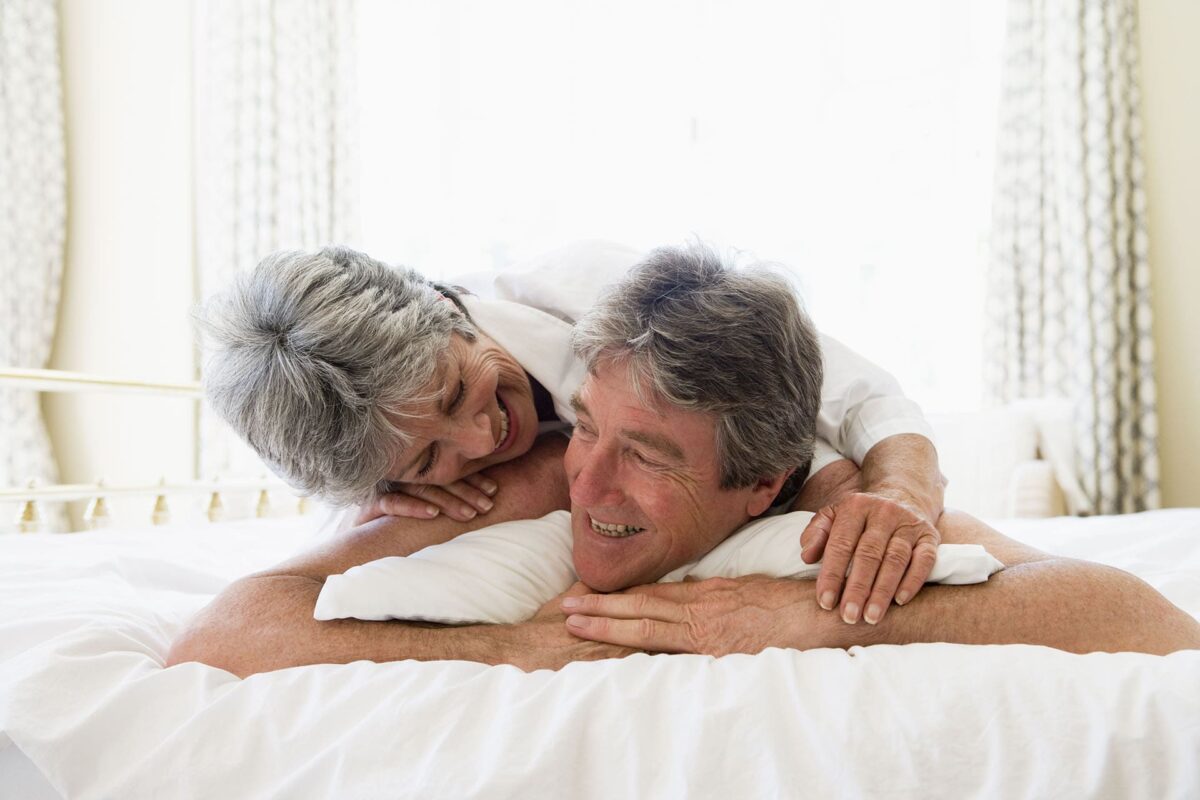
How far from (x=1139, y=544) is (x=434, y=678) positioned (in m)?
1.53

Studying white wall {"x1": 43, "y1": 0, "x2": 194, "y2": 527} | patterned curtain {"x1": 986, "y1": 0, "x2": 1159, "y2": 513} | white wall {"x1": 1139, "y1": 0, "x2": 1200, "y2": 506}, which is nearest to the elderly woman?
patterned curtain {"x1": 986, "y1": 0, "x2": 1159, "y2": 513}

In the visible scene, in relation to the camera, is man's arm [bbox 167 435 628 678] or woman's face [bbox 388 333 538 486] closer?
man's arm [bbox 167 435 628 678]

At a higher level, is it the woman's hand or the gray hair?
the gray hair

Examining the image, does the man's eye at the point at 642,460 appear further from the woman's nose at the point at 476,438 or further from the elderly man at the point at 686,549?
the woman's nose at the point at 476,438

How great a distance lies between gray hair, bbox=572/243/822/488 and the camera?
4.15 feet

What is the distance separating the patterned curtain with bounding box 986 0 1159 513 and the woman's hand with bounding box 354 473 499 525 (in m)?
3.64

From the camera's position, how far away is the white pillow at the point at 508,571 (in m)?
1.20

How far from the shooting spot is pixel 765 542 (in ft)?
4.32

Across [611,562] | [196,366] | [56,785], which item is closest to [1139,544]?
[611,562]

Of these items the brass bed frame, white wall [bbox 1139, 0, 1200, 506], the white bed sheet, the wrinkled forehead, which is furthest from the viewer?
white wall [bbox 1139, 0, 1200, 506]

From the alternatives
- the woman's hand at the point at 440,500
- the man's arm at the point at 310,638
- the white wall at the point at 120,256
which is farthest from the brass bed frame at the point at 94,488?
the white wall at the point at 120,256

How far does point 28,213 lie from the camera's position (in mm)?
4664

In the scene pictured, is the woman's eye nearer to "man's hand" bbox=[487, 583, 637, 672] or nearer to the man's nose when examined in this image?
the man's nose

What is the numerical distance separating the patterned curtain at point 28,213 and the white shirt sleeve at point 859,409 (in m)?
4.34
